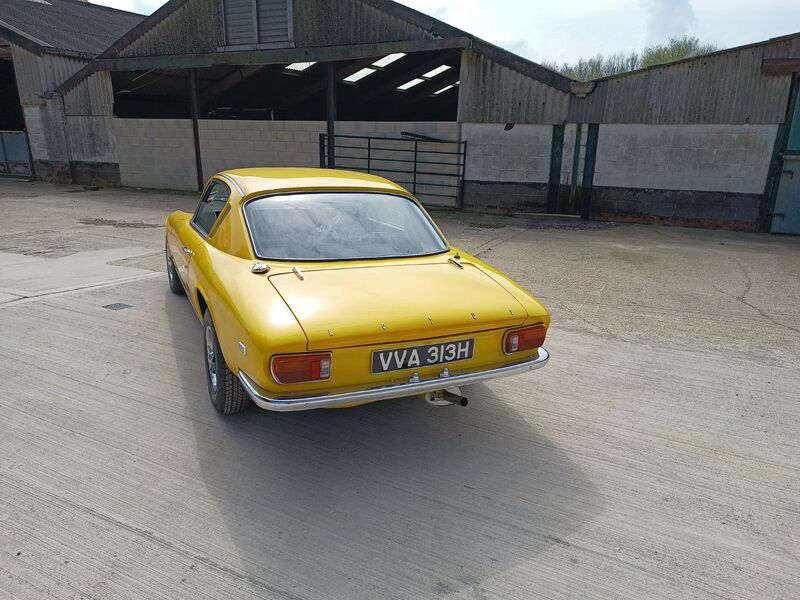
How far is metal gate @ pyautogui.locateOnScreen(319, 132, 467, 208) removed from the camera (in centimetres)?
1357

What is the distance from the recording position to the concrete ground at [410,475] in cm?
218

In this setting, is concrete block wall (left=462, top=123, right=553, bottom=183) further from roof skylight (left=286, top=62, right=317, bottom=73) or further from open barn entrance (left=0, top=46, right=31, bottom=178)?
open barn entrance (left=0, top=46, right=31, bottom=178)

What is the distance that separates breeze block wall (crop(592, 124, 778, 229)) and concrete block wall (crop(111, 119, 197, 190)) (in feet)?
41.1

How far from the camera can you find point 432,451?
10.0 feet

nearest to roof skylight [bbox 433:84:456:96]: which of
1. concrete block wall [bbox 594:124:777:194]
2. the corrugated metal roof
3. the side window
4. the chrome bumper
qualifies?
concrete block wall [bbox 594:124:777:194]

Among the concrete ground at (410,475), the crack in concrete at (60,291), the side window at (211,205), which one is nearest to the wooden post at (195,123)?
the crack in concrete at (60,291)

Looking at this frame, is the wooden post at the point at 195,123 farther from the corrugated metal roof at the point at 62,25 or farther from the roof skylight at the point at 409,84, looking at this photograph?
the roof skylight at the point at 409,84

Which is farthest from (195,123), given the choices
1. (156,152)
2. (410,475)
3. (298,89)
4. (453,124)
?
(410,475)

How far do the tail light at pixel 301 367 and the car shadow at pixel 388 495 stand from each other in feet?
2.03

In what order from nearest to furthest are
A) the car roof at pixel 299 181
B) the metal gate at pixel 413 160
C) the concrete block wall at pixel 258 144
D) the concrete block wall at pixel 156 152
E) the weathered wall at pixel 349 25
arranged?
1. the car roof at pixel 299 181
2. the weathered wall at pixel 349 25
3. the metal gate at pixel 413 160
4. the concrete block wall at pixel 258 144
5. the concrete block wall at pixel 156 152

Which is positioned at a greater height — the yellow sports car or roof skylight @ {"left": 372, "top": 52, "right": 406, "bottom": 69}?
roof skylight @ {"left": 372, "top": 52, "right": 406, "bottom": 69}

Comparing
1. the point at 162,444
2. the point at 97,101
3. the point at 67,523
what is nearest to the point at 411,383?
the point at 162,444

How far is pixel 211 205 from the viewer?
428 centimetres

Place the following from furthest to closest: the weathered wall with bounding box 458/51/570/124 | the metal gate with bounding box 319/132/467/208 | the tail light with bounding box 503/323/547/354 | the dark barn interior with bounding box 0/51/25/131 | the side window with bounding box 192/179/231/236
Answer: the dark barn interior with bounding box 0/51/25/131 → the metal gate with bounding box 319/132/467/208 → the weathered wall with bounding box 458/51/570/124 → the side window with bounding box 192/179/231/236 → the tail light with bounding box 503/323/547/354
